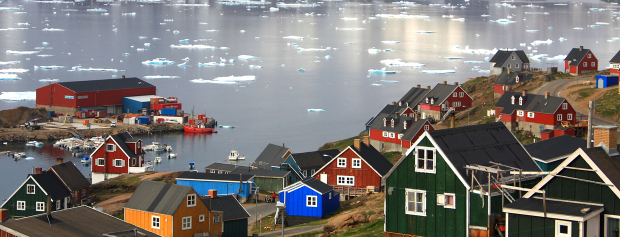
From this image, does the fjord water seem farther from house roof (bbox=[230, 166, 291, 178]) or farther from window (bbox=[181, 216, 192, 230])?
window (bbox=[181, 216, 192, 230])

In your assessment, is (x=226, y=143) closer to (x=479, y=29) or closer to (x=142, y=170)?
(x=142, y=170)

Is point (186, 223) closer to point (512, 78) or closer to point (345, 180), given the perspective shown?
point (345, 180)

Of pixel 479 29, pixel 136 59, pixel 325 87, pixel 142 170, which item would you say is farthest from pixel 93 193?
pixel 479 29

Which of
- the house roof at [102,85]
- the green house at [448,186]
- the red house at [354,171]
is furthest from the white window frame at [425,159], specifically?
the house roof at [102,85]

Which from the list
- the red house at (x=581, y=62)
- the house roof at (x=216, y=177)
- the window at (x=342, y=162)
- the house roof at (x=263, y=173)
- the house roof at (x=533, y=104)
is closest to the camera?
the house roof at (x=216, y=177)

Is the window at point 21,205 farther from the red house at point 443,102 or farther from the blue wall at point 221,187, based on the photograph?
the red house at point 443,102

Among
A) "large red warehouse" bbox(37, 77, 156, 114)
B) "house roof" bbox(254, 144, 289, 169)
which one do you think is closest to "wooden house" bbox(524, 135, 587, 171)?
"house roof" bbox(254, 144, 289, 169)

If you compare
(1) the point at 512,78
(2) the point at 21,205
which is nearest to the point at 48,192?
(2) the point at 21,205
